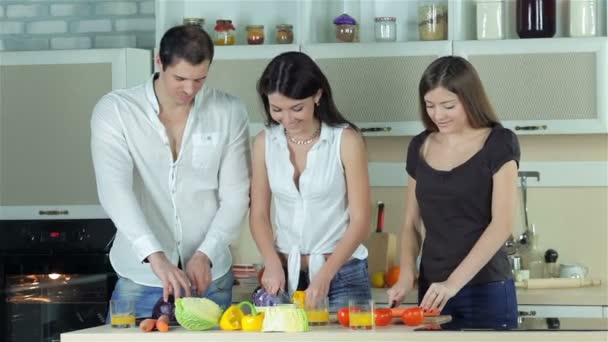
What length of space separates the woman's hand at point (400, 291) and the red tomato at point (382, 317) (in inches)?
10.3

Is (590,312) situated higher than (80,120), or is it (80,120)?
(80,120)

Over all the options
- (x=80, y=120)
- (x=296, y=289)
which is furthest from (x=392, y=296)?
(x=80, y=120)

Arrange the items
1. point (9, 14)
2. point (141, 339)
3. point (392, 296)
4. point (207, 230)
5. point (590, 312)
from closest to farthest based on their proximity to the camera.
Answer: point (141, 339) < point (392, 296) < point (207, 230) < point (590, 312) < point (9, 14)

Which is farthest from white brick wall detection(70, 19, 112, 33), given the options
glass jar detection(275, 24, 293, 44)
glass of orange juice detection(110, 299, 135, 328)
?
glass of orange juice detection(110, 299, 135, 328)

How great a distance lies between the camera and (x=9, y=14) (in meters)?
5.73

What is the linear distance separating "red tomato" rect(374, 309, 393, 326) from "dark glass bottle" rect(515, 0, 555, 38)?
225 cm

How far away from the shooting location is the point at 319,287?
338 cm

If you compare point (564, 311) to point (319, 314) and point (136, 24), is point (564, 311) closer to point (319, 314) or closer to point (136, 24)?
point (319, 314)

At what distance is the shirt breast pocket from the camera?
356 cm

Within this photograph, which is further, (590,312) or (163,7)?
(163,7)

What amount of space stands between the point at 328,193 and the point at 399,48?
5.44 feet

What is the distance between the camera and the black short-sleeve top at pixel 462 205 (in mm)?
3344

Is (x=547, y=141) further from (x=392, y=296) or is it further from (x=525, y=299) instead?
(x=392, y=296)

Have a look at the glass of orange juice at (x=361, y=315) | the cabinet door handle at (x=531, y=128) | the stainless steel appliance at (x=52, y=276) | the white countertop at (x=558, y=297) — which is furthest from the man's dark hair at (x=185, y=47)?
the cabinet door handle at (x=531, y=128)
